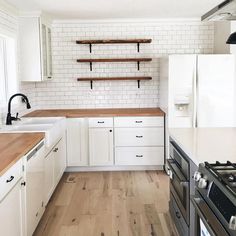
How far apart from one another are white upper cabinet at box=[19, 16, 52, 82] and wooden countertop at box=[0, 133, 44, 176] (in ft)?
4.86

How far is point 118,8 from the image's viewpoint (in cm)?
452

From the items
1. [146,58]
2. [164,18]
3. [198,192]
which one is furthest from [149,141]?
[198,192]

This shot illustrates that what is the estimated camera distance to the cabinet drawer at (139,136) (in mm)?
5043

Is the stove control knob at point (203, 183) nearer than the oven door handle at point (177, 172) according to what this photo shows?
Yes

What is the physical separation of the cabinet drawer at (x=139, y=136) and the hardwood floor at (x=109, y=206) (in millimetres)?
446

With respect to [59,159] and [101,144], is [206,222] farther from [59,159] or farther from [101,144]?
[101,144]

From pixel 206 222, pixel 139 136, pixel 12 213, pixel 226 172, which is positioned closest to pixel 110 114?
pixel 139 136

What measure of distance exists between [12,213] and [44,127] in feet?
5.57

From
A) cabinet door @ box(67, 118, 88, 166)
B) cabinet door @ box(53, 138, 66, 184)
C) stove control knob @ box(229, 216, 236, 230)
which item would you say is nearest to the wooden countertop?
cabinet door @ box(53, 138, 66, 184)

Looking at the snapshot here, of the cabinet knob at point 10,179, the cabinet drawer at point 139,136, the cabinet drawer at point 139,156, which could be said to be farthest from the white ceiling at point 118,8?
the cabinet knob at point 10,179

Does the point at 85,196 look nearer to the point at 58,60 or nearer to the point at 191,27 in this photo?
the point at 58,60

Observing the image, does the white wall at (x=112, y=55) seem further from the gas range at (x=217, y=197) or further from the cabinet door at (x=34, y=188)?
Answer: the gas range at (x=217, y=197)

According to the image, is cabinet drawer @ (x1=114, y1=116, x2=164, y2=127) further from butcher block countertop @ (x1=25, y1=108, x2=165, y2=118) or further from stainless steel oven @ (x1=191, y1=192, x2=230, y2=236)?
stainless steel oven @ (x1=191, y1=192, x2=230, y2=236)

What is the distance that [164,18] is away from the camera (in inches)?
211
